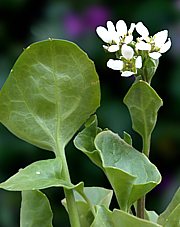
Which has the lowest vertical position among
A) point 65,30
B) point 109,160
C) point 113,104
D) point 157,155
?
point 157,155

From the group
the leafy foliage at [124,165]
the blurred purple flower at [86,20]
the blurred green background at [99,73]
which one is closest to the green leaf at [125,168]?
the leafy foliage at [124,165]

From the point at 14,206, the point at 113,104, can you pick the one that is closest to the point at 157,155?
the point at 113,104

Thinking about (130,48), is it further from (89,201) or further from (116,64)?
(89,201)

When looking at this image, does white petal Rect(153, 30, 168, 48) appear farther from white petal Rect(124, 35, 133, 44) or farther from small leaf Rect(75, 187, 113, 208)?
small leaf Rect(75, 187, 113, 208)

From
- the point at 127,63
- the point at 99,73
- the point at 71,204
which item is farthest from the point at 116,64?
the point at 99,73

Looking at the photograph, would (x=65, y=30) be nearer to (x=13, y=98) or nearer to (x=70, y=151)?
(x=70, y=151)

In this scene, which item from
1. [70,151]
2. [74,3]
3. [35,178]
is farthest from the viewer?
[74,3]
